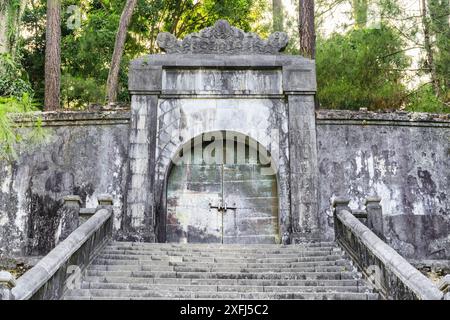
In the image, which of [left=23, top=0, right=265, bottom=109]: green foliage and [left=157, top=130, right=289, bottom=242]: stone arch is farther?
[left=23, top=0, right=265, bottom=109]: green foliage

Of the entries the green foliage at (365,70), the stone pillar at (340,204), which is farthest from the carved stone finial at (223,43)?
the stone pillar at (340,204)

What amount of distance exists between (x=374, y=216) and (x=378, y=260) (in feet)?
6.55

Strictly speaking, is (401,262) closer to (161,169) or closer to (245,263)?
(245,263)

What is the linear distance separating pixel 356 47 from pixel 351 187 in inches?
170

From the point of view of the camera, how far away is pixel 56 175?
1211cm

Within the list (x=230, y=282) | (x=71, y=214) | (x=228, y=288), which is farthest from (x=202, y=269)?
(x=71, y=214)

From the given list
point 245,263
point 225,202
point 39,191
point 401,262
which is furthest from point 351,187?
point 39,191

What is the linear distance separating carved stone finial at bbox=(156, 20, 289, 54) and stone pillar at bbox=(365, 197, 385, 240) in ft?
12.8

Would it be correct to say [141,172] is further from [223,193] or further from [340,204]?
[340,204]

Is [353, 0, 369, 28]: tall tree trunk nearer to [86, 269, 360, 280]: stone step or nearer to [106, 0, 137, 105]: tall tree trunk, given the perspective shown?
[106, 0, 137, 105]: tall tree trunk

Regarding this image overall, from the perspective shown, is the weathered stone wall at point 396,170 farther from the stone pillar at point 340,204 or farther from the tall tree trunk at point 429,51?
the tall tree trunk at point 429,51

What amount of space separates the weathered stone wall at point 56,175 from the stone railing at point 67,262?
5.02 ft

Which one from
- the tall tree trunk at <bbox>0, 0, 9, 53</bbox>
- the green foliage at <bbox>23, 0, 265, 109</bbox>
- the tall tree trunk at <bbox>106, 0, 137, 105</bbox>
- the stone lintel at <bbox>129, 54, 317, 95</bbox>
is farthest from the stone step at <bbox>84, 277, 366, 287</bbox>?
the green foliage at <bbox>23, 0, 265, 109</bbox>

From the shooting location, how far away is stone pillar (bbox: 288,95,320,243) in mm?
11375
